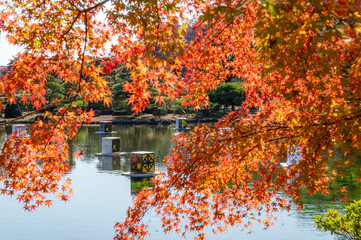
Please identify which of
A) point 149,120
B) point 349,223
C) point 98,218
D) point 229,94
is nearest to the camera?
point 349,223

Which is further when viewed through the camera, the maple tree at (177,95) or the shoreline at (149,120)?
the shoreline at (149,120)

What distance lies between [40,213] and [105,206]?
1416 millimetres

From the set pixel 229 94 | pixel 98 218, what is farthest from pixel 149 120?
pixel 98 218

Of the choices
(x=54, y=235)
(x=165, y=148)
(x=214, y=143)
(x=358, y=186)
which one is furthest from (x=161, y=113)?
(x=214, y=143)

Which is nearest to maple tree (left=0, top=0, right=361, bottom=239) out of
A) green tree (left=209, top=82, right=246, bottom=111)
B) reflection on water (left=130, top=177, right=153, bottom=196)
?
reflection on water (left=130, top=177, right=153, bottom=196)

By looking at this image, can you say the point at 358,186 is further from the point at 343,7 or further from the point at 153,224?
the point at 343,7

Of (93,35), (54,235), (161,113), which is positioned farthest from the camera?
(161,113)

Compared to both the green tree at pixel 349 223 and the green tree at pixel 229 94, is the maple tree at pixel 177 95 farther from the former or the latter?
the green tree at pixel 229 94

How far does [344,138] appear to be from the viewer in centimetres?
390

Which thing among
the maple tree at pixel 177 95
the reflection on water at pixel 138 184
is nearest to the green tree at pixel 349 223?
the maple tree at pixel 177 95

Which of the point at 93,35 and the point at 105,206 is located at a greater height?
the point at 93,35

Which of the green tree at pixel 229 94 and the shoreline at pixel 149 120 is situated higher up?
the green tree at pixel 229 94

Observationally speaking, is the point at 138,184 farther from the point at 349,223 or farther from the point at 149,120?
the point at 149,120

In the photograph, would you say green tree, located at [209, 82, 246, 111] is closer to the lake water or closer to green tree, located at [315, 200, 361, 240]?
the lake water
